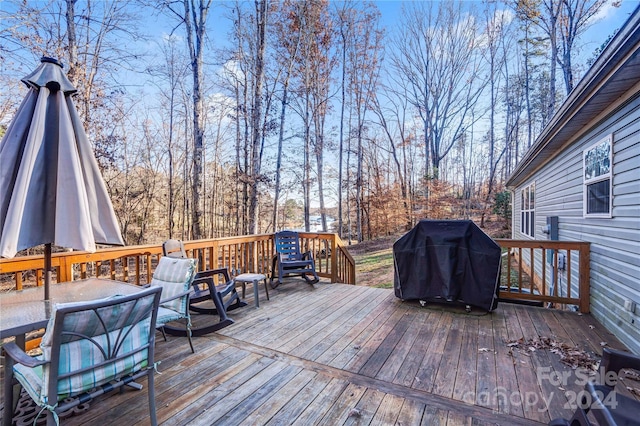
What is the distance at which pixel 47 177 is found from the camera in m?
2.06

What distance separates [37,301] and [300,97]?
37.7 ft

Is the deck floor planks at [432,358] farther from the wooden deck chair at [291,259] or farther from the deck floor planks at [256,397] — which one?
the wooden deck chair at [291,259]

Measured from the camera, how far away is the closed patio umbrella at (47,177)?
1925 millimetres

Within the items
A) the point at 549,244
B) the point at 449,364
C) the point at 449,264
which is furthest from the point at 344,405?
the point at 549,244

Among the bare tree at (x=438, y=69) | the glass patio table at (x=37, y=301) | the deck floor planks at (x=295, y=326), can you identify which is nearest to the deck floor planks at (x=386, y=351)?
the deck floor planks at (x=295, y=326)

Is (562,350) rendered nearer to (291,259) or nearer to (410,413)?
(410,413)

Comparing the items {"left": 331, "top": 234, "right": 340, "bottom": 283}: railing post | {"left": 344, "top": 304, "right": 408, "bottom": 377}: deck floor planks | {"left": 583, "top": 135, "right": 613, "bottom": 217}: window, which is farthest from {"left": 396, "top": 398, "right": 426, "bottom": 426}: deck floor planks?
{"left": 331, "top": 234, "right": 340, "bottom": 283}: railing post

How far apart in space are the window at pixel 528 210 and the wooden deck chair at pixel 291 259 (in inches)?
268

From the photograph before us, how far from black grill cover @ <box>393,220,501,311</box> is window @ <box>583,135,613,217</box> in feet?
4.74

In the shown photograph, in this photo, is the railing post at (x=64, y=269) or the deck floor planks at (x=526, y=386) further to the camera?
the railing post at (x=64, y=269)

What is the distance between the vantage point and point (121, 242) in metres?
2.29

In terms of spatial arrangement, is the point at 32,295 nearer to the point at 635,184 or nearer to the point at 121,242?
the point at 121,242

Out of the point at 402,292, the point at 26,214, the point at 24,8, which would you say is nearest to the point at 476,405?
the point at 402,292

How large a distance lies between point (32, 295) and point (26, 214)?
2.54ft
